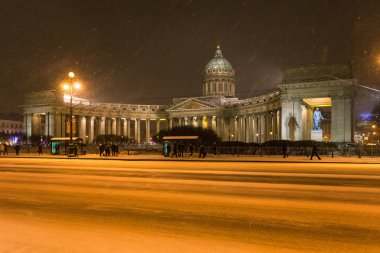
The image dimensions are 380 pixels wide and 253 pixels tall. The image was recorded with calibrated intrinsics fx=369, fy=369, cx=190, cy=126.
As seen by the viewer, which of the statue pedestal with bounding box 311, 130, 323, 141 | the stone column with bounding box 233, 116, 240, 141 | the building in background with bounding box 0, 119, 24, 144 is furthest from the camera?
the building in background with bounding box 0, 119, 24, 144

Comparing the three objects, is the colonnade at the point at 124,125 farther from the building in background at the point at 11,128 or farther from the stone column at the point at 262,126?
the building in background at the point at 11,128

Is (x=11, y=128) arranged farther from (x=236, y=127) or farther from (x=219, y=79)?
(x=236, y=127)

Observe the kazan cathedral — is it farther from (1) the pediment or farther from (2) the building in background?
(2) the building in background

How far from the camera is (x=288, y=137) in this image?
68.4 meters

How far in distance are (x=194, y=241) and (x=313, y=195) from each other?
275 inches

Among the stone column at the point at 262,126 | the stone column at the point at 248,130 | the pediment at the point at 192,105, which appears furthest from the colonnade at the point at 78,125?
the stone column at the point at 262,126

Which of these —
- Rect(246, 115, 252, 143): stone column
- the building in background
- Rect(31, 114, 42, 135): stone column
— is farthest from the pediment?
the building in background

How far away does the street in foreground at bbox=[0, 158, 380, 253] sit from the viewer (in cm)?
742

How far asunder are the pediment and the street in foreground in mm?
106868

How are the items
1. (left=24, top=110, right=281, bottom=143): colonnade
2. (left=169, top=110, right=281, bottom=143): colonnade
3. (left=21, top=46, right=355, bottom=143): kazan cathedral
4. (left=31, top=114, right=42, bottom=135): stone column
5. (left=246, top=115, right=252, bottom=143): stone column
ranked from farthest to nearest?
(left=31, top=114, right=42, bottom=135): stone column < (left=246, top=115, right=252, bottom=143): stone column < (left=24, top=110, right=281, bottom=143): colonnade < (left=169, top=110, right=281, bottom=143): colonnade < (left=21, top=46, right=355, bottom=143): kazan cathedral

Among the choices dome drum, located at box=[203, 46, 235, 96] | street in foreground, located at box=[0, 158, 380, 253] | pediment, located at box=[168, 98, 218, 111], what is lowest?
street in foreground, located at box=[0, 158, 380, 253]

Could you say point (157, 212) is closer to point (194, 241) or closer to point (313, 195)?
point (194, 241)

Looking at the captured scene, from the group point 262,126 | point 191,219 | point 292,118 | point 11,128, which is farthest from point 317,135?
point 11,128

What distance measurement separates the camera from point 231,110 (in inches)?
4646
